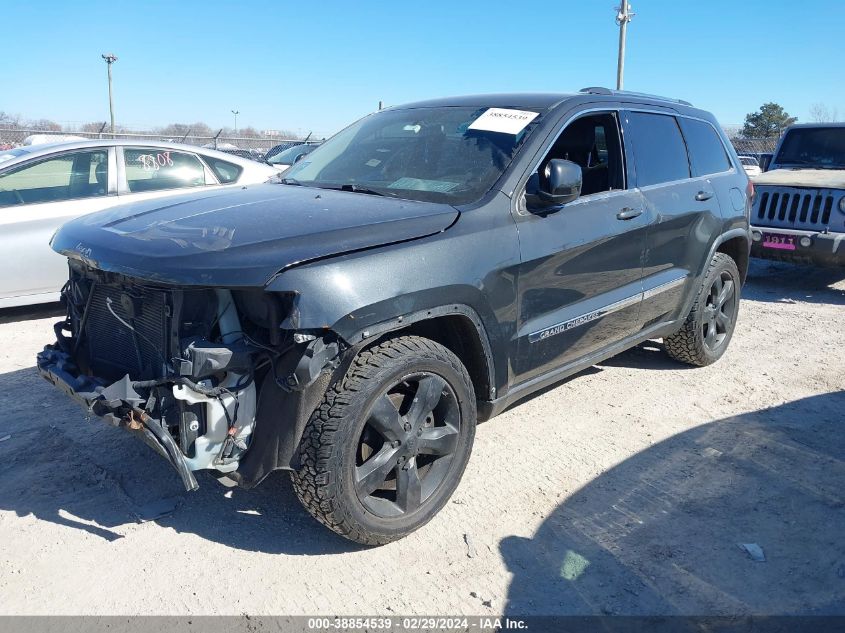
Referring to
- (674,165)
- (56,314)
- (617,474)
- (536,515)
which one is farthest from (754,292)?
(56,314)

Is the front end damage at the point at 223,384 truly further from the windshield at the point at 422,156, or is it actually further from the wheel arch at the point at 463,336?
the windshield at the point at 422,156

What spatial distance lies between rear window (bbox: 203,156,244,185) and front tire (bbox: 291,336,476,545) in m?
4.97

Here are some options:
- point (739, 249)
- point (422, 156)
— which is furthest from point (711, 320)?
point (422, 156)

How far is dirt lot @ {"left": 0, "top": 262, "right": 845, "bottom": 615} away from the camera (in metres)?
2.78

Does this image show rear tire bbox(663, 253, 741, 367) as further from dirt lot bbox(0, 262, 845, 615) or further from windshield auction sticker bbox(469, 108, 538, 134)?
windshield auction sticker bbox(469, 108, 538, 134)

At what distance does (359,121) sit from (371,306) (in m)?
A: 2.37

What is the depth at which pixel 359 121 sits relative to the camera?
473 cm

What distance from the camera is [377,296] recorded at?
109 inches

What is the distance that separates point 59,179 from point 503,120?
467cm

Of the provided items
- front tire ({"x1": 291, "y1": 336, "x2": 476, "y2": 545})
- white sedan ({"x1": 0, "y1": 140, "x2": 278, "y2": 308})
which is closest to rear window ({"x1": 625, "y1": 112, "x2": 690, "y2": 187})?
front tire ({"x1": 291, "y1": 336, "x2": 476, "y2": 545})

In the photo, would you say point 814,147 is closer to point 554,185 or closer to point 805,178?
point 805,178

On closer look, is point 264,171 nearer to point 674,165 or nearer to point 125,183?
point 125,183

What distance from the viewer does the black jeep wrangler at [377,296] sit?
2.71 metres

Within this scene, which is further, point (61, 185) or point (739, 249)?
point (61, 185)
